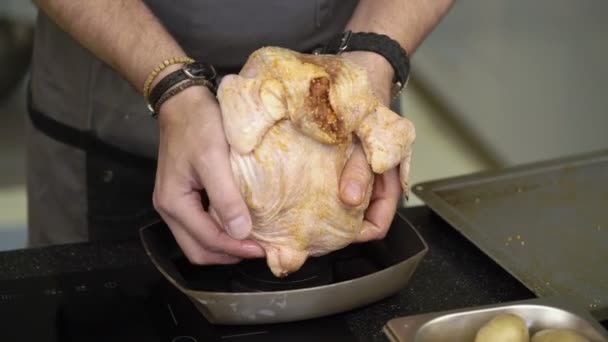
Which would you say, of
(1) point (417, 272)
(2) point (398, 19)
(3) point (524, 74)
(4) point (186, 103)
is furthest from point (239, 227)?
(3) point (524, 74)

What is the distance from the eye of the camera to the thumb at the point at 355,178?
0.90m

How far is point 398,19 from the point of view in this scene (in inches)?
45.5

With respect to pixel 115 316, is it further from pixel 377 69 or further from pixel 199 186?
A: pixel 377 69

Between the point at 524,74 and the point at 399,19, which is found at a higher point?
the point at 399,19

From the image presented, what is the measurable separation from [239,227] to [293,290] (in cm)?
9

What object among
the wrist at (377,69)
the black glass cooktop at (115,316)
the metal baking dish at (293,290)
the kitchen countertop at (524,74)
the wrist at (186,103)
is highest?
the wrist at (377,69)

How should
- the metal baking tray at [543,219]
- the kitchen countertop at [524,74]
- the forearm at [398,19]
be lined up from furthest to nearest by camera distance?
1. the kitchen countertop at [524,74]
2. the forearm at [398,19]
3. the metal baking tray at [543,219]

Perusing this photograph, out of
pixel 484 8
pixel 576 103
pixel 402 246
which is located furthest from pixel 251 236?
pixel 484 8

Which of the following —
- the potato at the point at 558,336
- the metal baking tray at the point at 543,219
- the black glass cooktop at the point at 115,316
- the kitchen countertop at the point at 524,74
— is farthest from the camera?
the kitchen countertop at the point at 524,74

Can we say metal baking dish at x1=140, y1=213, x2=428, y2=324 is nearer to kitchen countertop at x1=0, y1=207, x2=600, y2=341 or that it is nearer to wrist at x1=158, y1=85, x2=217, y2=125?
kitchen countertop at x1=0, y1=207, x2=600, y2=341

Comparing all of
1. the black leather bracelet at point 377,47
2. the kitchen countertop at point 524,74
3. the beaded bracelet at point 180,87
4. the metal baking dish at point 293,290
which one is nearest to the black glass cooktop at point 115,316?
the metal baking dish at point 293,290

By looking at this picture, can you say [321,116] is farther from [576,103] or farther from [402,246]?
[576,103]

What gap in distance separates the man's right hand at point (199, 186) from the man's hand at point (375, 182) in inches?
4.7

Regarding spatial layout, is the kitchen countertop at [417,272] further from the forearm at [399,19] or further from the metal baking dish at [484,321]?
the forearm at [399,19]
